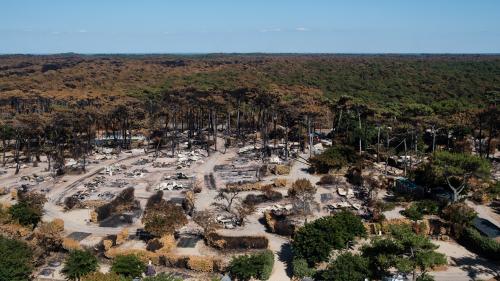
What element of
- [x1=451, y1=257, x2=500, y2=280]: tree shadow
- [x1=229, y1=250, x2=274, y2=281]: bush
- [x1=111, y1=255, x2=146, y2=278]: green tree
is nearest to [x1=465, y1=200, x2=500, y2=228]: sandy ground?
[x1=451, y1=257, x2=500, y2=280]: tree shadow

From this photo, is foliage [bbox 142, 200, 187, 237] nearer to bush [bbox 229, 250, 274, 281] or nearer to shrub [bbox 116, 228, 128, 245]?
shrub [bbox 116, 228, 128, 245]

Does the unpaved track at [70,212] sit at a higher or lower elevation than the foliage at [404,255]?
lower

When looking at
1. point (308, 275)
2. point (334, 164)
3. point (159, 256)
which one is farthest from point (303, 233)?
point (334, 164)

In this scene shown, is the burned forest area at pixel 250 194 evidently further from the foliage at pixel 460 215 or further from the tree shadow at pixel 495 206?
the tree shadow at pixel 495 206

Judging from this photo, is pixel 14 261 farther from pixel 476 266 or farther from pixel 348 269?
pixel 476 266

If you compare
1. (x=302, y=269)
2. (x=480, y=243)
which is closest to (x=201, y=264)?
(x=302, y=269)

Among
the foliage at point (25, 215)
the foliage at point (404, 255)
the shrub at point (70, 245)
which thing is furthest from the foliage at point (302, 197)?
the foliage at point (25, 215)
